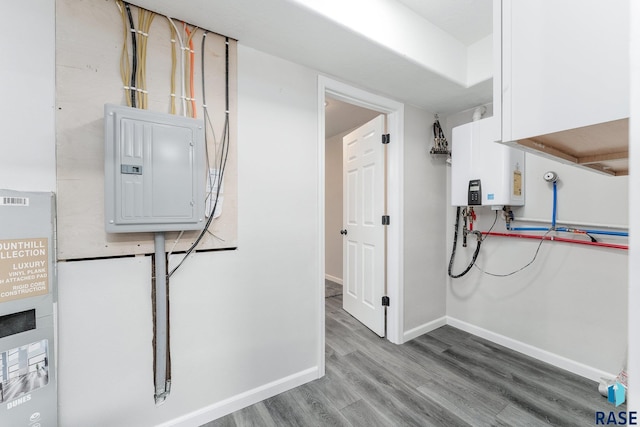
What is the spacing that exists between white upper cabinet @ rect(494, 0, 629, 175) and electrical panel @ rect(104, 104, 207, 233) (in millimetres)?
1330

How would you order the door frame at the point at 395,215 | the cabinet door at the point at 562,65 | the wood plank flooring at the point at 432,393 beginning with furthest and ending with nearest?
the door frame at the point at 395,215, the wood plank flooring at the point at 432,393, the cabinet door at the point at 562,65

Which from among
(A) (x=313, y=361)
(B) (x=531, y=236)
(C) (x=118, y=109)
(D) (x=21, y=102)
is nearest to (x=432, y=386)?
(A) (x=313, y=361)

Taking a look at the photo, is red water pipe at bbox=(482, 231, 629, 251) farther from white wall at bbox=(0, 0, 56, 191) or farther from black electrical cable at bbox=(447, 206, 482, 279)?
white wall at bbox=(0, 0, 56, 191)

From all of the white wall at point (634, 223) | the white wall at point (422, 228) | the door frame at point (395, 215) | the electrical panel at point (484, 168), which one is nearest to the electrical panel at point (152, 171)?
the white wall at point (634, 223)

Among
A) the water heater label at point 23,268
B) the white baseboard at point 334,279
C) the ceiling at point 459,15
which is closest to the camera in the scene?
the water heater label at point 23,268

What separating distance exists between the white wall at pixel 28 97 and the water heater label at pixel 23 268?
0.80ft

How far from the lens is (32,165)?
3.89 ft

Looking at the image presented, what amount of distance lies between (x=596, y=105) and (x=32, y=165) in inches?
75.1

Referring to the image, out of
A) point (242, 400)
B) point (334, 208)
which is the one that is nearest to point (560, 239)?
point (242, 400)

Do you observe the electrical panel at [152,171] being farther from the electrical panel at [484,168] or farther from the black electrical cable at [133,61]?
the electrical panel at [484,168]

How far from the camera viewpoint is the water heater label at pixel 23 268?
110 centimetres

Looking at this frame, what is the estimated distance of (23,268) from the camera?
1.13 m

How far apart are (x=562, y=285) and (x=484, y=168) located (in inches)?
42.8

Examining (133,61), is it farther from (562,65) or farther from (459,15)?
(459,15)
